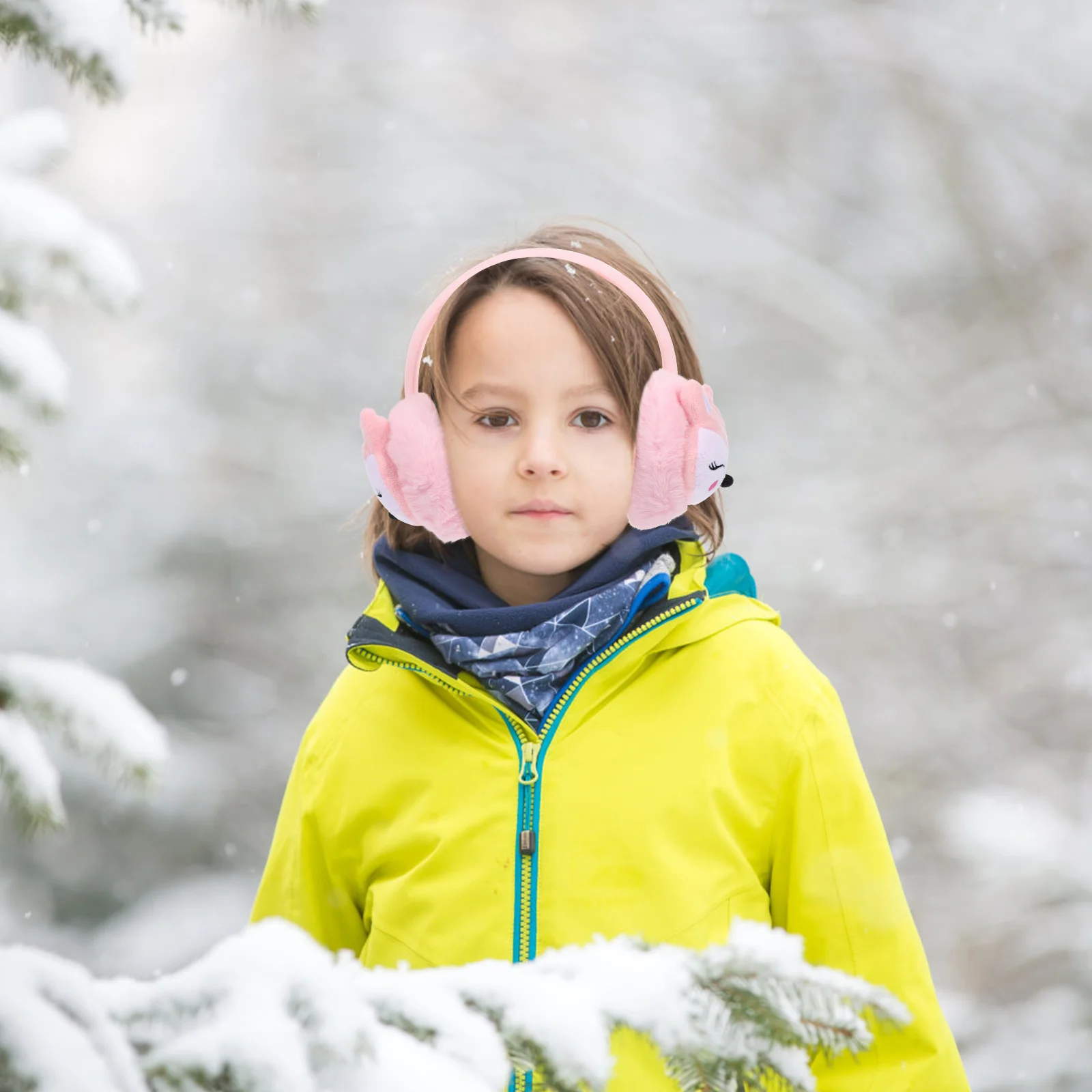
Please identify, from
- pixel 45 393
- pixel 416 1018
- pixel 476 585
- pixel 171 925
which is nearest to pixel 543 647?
pixel 476 585

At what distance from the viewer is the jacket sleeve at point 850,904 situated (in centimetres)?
149

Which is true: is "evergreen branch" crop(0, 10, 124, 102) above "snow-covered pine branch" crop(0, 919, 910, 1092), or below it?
above

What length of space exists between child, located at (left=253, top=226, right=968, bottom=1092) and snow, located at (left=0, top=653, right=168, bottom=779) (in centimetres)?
91

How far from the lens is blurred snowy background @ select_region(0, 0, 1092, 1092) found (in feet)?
14.5

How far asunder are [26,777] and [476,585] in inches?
43.4

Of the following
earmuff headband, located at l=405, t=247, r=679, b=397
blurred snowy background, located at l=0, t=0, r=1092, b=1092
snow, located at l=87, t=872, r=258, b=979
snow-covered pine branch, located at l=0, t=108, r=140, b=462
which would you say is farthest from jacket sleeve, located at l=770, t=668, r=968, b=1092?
blurred snowy background, located at l=0, t=0, r=1092, b=1092

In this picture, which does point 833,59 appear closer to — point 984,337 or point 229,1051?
point 984,337

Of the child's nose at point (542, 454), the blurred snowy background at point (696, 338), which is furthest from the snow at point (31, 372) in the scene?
the blurred snowy background at point (696, 338)

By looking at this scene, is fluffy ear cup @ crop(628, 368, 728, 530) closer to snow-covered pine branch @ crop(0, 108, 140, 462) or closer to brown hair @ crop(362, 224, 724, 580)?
brown hair @ crop(362, 224, 724, 580)

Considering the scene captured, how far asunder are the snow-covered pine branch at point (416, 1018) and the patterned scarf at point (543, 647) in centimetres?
74

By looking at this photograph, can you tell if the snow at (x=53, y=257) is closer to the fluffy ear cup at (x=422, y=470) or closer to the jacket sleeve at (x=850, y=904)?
the fluffy ear cup at (x=422, y=470)

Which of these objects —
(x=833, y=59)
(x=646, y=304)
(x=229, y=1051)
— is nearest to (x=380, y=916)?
(x=646, y=304)

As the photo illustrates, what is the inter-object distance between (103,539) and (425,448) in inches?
113

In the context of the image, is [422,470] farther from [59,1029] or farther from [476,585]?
[59,1029]
